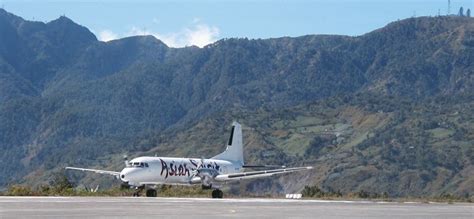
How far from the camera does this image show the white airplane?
5922 centimetres

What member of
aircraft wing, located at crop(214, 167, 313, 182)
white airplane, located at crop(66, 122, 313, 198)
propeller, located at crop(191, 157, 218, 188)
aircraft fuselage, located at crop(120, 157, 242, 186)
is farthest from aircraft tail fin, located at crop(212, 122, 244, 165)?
aircraft wing, located at crop(214, 167, 313, 182)

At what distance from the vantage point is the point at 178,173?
206ft

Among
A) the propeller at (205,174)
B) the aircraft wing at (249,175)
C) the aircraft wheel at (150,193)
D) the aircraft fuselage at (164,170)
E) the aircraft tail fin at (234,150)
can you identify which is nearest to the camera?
the aircraft wheel at (150,193)

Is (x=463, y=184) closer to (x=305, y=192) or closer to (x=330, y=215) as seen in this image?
(x=305, y=192)

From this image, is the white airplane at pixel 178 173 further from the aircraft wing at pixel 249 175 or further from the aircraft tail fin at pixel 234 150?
the aircraft tail fin at pixel 234 150

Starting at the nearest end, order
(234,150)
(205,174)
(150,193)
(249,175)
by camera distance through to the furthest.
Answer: (150,193) < (249,175) < (205,174) < (234,150)

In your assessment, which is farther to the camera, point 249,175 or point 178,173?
point 178,173

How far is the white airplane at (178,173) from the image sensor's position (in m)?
59.2

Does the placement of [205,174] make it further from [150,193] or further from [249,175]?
[150,193]

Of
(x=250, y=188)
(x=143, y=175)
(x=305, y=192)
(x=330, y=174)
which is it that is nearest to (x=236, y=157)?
(x=305, y=192)

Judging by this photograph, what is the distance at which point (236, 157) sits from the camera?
7250cm

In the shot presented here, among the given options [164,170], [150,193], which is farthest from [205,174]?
[150,193]

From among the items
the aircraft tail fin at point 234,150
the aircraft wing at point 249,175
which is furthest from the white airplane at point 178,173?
the aircraft tail fin at point 234,150

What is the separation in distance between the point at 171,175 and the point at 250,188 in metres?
125
